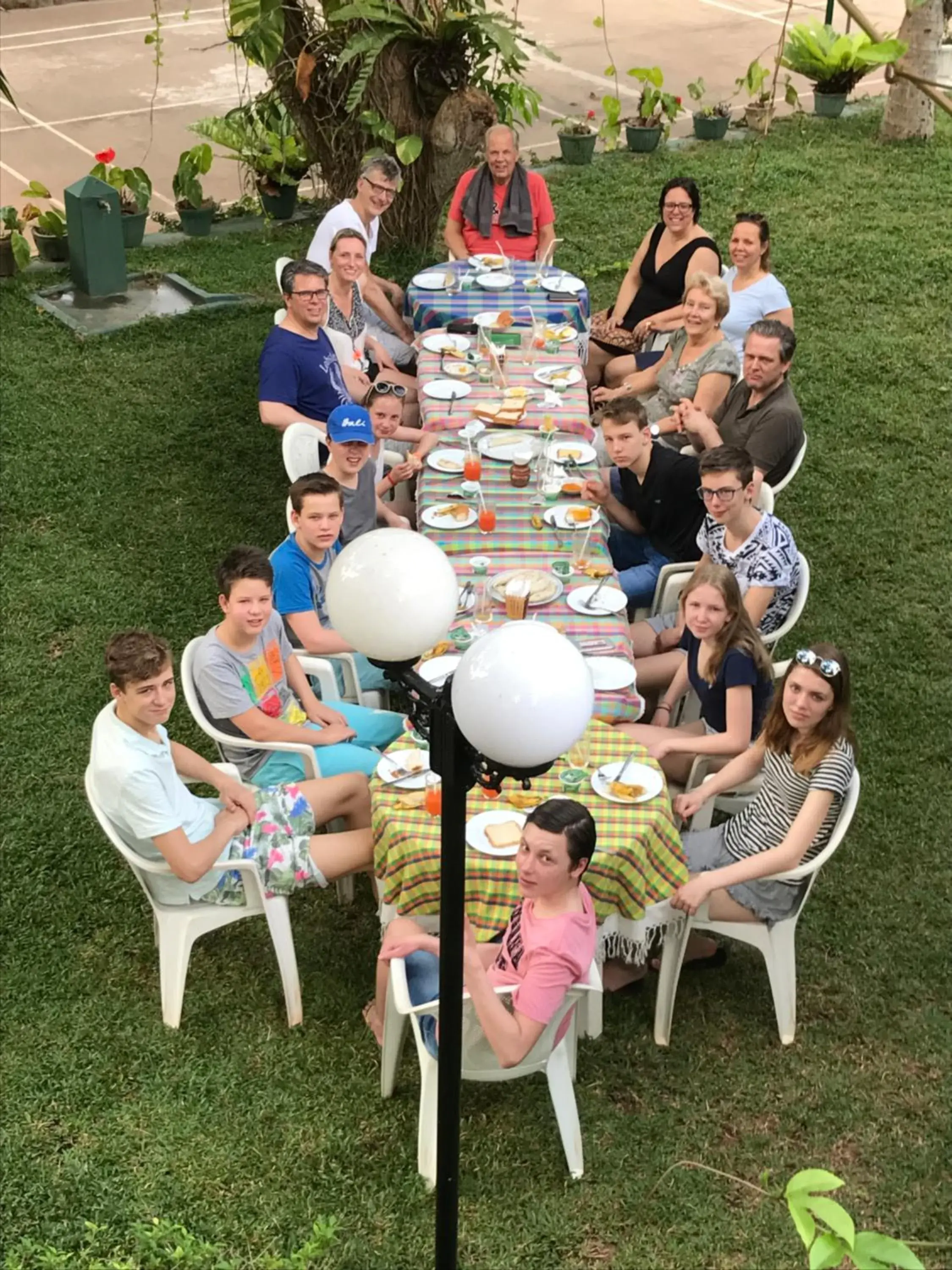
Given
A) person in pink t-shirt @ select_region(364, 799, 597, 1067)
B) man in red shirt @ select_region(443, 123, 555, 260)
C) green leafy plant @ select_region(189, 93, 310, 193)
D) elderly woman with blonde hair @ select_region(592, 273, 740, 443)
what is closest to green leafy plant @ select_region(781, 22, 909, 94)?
person in pink t-shirt @ select_region(364, 799, 597, 1067)

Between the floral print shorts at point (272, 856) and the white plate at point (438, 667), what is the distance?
1.94 feet

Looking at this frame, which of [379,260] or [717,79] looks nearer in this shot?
[379,260]

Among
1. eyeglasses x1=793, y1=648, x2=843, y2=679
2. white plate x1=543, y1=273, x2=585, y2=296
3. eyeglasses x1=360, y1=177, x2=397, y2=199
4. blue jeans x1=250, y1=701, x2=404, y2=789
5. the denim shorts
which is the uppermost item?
eyeglasses x1=360, y1=177, x2=397, y2=199

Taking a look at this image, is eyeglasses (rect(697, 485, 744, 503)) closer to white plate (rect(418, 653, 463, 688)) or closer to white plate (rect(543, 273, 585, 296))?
white plate (rect(418, 653, 463, 688))

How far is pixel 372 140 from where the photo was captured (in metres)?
8.51

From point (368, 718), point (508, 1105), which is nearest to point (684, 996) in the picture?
point (508, 1105)

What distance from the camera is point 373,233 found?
725 centimetres

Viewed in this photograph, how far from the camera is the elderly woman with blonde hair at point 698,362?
5.85 m

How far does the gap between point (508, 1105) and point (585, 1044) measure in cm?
31

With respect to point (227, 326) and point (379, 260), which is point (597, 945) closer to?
point (227, 326)

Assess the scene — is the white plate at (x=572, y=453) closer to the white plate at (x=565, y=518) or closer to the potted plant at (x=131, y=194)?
the white plate at (x=565, y=518)

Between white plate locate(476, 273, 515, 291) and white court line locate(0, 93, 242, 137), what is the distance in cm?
677

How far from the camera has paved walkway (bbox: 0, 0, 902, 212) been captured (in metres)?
12.0

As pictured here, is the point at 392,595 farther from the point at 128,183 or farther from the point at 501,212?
the point at 128,183
